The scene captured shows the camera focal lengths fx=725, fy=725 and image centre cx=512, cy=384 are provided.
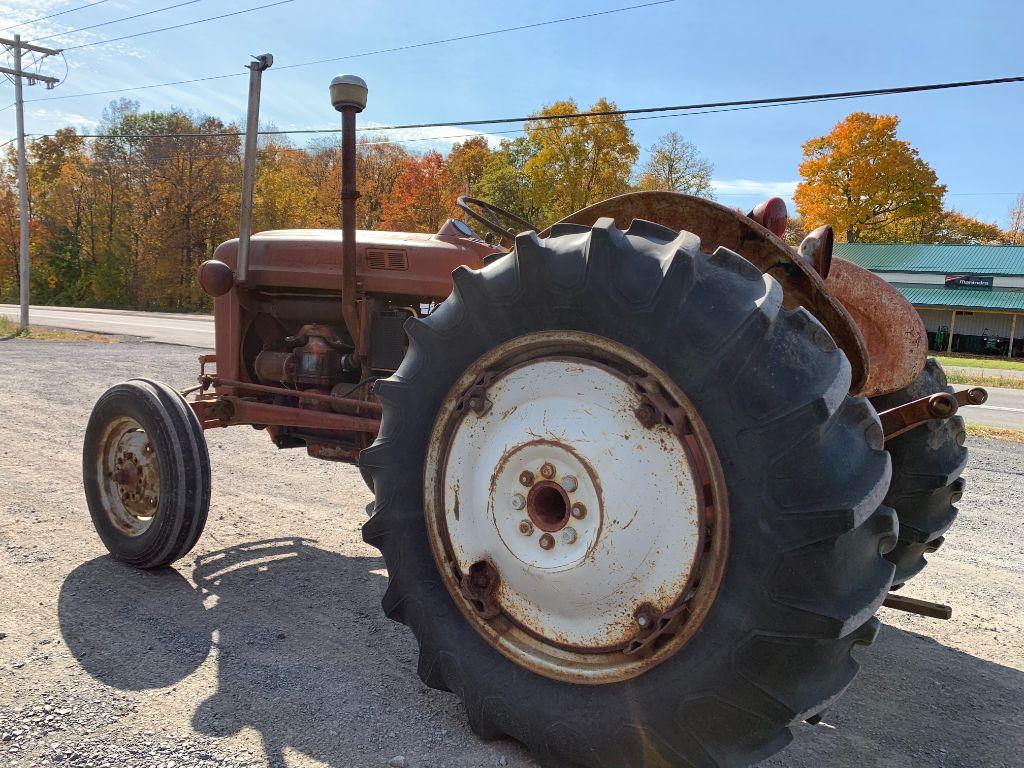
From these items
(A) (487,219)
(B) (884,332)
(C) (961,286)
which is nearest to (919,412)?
(B) (884,332)

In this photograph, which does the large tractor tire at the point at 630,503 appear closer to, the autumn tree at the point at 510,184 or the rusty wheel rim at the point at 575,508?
the rusty wheel rim at the point at 575,508

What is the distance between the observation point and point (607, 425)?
6.05ft

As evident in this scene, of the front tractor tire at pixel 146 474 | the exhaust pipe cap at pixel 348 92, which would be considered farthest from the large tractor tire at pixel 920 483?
the front tractor tire at pixel 146 474

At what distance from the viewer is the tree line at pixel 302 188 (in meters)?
27.2

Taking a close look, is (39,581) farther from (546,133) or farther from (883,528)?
(546,133)

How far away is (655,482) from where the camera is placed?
1.76 meters

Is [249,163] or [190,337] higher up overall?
[249,163]

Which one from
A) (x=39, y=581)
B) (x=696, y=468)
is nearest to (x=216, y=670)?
(x=39, y=581)

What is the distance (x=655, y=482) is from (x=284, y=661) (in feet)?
5.33

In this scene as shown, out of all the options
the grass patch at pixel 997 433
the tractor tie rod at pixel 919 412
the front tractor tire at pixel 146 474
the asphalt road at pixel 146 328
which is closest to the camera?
the tractor tie rod at pixel 919 412

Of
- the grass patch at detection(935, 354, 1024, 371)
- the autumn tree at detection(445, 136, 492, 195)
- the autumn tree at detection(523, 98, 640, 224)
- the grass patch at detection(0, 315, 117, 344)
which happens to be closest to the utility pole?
the grass patch at detection(0, 315, 117, 344)

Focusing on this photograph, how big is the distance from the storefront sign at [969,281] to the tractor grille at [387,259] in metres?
34.2

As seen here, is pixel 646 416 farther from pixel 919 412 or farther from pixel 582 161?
pixel 582 161

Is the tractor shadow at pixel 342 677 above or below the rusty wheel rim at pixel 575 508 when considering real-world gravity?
below
